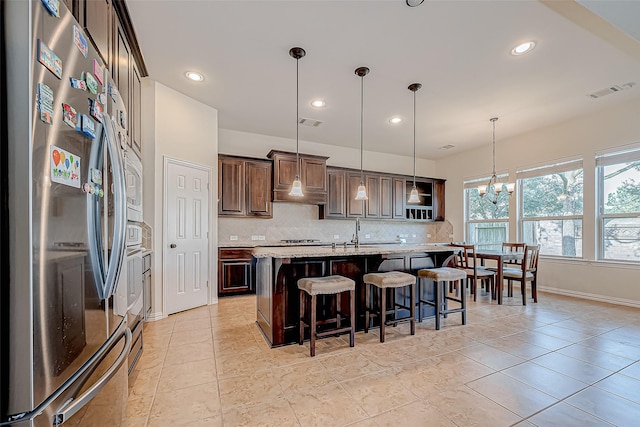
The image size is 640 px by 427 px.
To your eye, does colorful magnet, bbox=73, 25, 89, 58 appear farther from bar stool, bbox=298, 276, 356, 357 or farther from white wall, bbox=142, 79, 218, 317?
white wall, bbox=142, 79, 218, 317

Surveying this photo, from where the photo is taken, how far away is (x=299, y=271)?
2.90 metres

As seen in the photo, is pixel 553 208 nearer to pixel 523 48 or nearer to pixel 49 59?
pixel 523 48

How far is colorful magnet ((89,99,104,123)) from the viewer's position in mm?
1117

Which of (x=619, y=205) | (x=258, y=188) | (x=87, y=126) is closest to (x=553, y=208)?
(x=619, y=205)

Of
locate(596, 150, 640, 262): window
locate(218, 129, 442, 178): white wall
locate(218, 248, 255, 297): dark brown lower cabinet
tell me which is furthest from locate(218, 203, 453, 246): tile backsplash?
locate(596, 150, 640, 262): window

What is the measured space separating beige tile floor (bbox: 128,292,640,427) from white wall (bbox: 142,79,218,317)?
3.08 ft

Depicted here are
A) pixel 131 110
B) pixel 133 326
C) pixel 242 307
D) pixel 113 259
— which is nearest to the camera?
pixel 113 259

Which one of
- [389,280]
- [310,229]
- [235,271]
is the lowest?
[235,271]

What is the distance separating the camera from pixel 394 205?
21.5 feet

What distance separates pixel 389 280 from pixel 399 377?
2.97 ft

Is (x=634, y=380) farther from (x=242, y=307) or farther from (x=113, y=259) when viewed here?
(x=242, y=307)

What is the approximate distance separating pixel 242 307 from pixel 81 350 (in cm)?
322

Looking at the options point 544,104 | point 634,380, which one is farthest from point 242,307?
point 544,104

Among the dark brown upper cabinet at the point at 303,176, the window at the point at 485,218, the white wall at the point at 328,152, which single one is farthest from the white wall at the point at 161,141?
the window at the point at 485,218
